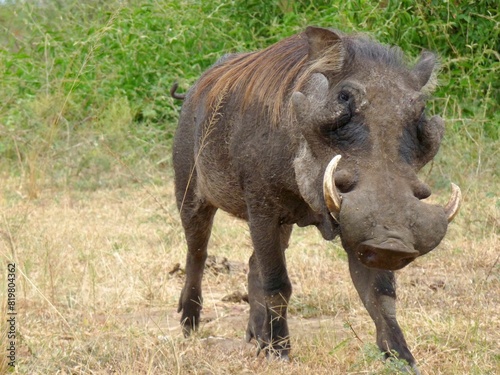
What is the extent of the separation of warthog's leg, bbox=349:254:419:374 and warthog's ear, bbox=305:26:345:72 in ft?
2.46

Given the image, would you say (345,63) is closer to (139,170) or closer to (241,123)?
(241,123)

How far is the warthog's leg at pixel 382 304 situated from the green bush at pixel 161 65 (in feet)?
13.0

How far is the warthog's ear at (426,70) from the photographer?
3.88 m

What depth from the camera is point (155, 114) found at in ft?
30.8

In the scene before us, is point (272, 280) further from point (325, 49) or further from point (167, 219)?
point (167, 219)

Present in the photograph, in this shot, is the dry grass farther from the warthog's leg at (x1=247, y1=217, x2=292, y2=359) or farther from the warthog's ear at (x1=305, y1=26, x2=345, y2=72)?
the warthog's ear at (x1=305, y1=26, x2=345, y2=72)

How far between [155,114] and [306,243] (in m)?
3.39

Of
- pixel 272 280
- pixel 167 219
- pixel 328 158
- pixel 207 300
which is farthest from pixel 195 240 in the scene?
pixel 167 219

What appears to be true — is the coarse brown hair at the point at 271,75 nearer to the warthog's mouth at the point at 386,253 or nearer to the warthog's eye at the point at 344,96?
the warthog's eye at the point at 344,96

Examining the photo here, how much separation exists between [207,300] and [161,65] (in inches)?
182

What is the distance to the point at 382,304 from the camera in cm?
380

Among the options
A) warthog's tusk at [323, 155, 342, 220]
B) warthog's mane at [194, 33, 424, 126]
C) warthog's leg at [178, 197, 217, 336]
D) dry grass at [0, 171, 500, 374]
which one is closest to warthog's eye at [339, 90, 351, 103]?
warthog's mane at [194, 33, 424, 126]

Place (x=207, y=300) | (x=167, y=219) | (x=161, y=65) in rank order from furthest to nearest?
(x=161, y=65) → (x=167, y=219) → (x=207, y=300)

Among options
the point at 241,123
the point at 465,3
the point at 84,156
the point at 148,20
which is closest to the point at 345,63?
the point at 241,123
